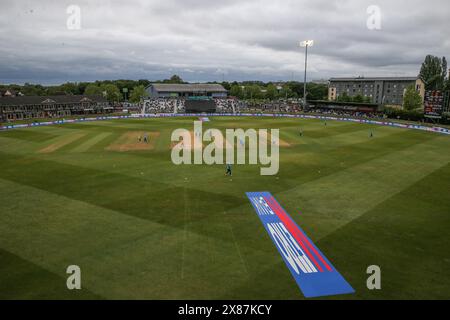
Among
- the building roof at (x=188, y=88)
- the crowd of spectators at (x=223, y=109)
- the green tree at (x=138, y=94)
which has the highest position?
the building roof at (x=188, y=88)

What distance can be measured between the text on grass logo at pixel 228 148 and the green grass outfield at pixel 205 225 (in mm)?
2573

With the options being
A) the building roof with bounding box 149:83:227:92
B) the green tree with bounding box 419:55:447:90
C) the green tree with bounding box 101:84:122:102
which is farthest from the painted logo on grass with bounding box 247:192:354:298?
the green tree with bounding box 101:84:122:102

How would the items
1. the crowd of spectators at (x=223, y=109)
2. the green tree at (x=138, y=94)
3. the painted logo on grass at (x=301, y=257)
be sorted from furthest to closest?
the green tree at (x=138, y=94) → the crowd of spectators at (x=223, y=109) → the painted logo on grass at (x=301, y=257)

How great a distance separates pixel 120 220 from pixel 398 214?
2024 cm

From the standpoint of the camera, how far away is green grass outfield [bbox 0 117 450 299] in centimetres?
1594

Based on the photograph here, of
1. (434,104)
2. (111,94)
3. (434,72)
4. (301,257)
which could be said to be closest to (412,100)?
(434,104)

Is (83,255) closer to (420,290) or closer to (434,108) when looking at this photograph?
(420,290)

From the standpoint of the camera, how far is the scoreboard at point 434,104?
8025cm

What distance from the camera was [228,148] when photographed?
1934 inches

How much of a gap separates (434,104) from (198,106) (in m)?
72.5

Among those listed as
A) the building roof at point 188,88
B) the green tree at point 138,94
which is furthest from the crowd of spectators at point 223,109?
the green tree at point 138,94

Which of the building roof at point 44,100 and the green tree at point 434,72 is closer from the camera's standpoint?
the building roof at point 44,100

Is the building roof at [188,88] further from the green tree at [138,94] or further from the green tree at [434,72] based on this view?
the green tree at [434,72]
